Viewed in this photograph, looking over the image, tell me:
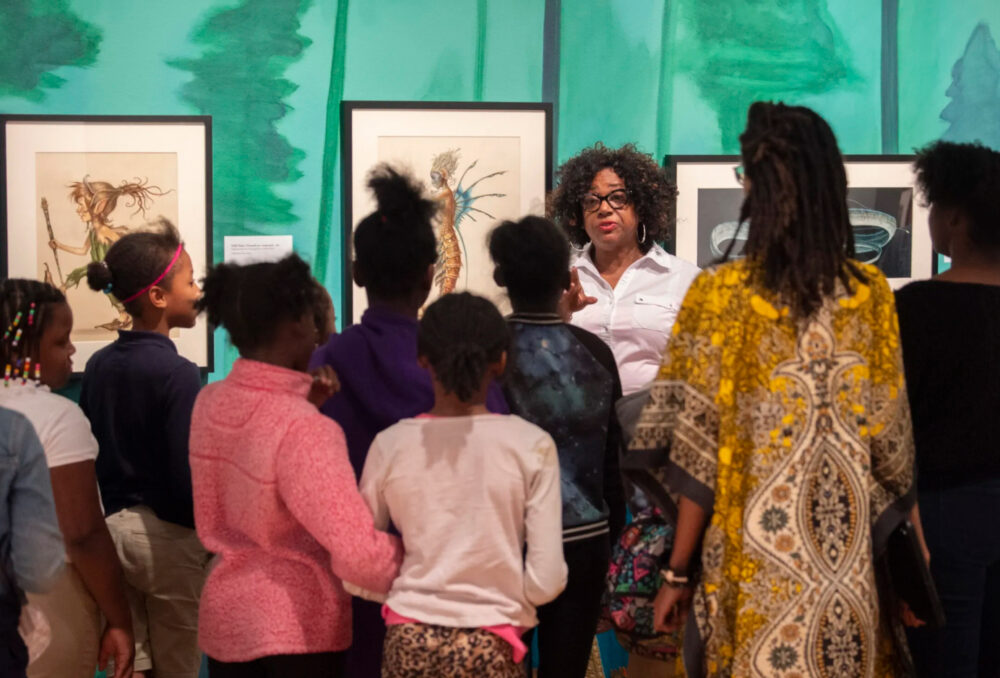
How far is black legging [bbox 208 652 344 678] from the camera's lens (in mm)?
1902

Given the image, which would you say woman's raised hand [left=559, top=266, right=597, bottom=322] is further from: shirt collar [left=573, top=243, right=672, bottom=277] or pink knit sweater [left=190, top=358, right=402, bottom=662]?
pink knit sweater [left=190, top=358, right=402, bottom=662]

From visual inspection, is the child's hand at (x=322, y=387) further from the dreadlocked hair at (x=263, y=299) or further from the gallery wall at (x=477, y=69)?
the gallery wall at (x=477, y=69)

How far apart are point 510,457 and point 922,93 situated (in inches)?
106

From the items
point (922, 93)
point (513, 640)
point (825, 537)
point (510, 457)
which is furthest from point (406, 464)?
point (922, 93)

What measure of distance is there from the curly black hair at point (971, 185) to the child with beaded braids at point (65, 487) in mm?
2150

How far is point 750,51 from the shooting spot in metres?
3.54

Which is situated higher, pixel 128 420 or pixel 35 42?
pixel 35 42

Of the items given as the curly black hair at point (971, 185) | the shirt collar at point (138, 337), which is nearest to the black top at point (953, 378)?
the curly black hair at point (971, 185)

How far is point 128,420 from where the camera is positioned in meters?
2.54

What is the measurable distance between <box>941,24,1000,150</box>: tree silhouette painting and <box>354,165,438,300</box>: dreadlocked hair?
2.44 metres

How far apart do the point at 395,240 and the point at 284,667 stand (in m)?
0.97

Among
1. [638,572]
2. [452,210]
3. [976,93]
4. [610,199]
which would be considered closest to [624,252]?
[610,199]

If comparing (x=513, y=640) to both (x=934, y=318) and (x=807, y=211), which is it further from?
(x=934, y=318)

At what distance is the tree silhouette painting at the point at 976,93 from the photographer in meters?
3.63
